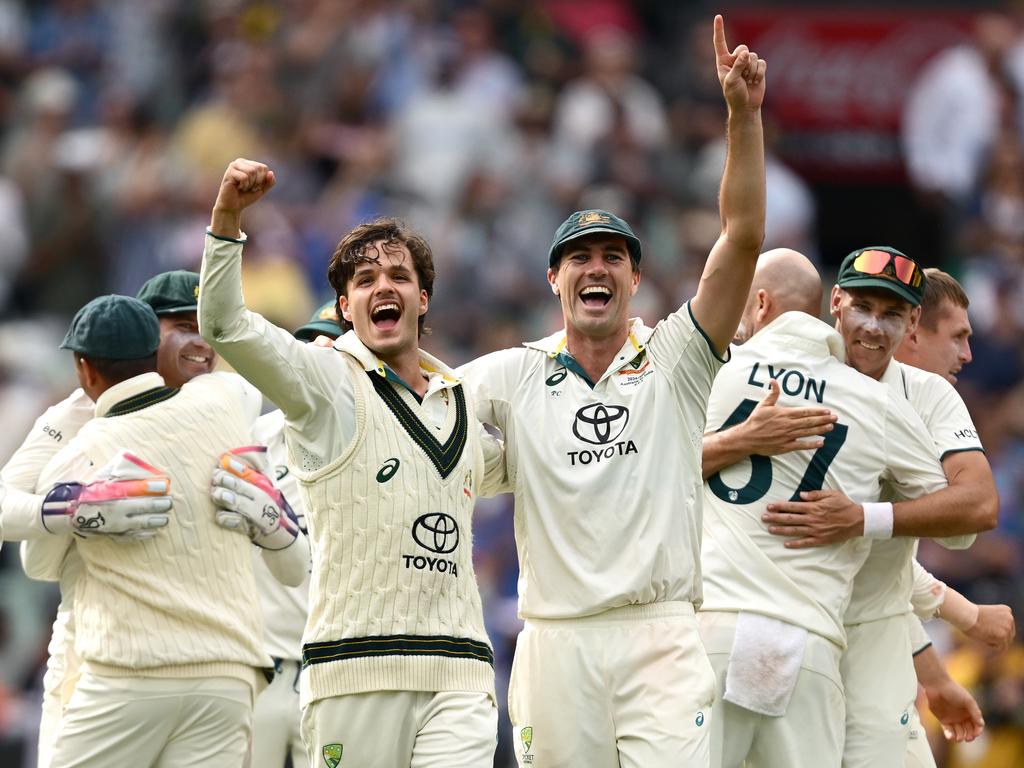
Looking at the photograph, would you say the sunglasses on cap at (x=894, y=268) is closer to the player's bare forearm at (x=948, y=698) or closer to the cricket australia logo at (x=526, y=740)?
the player's bare forearm at (x=948, y=698)

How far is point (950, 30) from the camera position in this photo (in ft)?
57.7

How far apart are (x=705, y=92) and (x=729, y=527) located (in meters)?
10.5

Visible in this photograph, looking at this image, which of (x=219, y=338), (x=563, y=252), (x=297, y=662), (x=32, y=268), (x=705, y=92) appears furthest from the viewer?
(x=705, y=92)

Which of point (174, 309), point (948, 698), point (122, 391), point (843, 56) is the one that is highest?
point (843, 56)

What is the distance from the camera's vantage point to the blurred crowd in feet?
49.7

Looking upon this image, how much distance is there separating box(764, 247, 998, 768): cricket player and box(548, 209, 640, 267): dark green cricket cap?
1.13 m

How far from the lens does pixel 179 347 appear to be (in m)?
7.88

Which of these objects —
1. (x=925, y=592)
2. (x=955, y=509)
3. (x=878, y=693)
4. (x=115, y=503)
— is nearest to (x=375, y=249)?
(x=115, y=503)

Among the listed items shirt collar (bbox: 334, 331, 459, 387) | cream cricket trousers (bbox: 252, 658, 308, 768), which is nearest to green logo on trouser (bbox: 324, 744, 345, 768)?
shirt collar (bbox: 334, 331, 459, 387)

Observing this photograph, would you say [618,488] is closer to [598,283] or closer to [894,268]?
[598,283]

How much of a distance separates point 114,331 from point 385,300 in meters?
1.42

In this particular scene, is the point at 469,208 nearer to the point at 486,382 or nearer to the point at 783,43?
the point at 783,43

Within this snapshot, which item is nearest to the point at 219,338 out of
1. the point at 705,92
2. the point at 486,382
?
the point at 486,382

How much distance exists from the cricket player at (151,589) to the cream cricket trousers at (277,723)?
33.3 inches
